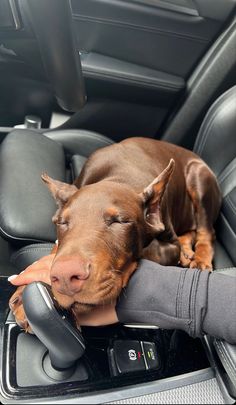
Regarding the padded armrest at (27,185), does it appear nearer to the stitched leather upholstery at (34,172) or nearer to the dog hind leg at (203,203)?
the stitched leather upholstery at (34,172)

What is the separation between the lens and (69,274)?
46.9 inches

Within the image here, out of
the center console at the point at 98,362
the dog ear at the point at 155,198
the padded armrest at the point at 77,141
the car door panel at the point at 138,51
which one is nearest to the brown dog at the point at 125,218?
the dog ear at the point at 155,198

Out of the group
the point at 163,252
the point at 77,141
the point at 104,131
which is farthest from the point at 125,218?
the point at 104,131

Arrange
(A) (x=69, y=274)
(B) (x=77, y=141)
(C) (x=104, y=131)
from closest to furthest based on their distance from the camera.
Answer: (A) (x=69, y=274) → (B) (x=77, y=141) → (C) (x=104, y=131)

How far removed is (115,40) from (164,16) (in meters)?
0.27

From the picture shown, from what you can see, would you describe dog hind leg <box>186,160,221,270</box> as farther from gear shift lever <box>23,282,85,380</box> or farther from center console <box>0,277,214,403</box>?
gear shift lever <box>23,282,85,380</box>

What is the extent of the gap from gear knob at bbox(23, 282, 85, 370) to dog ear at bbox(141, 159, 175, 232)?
1.78ft

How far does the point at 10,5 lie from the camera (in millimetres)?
1483

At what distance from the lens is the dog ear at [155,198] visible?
1.64 meters

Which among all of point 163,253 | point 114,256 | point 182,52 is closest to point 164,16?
point 182,52

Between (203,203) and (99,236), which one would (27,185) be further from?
(203,203)

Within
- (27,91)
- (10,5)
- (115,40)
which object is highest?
(10,5)

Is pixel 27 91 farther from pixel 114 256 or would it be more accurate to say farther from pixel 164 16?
pixel 114 256

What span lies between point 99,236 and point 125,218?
6.5 inches
